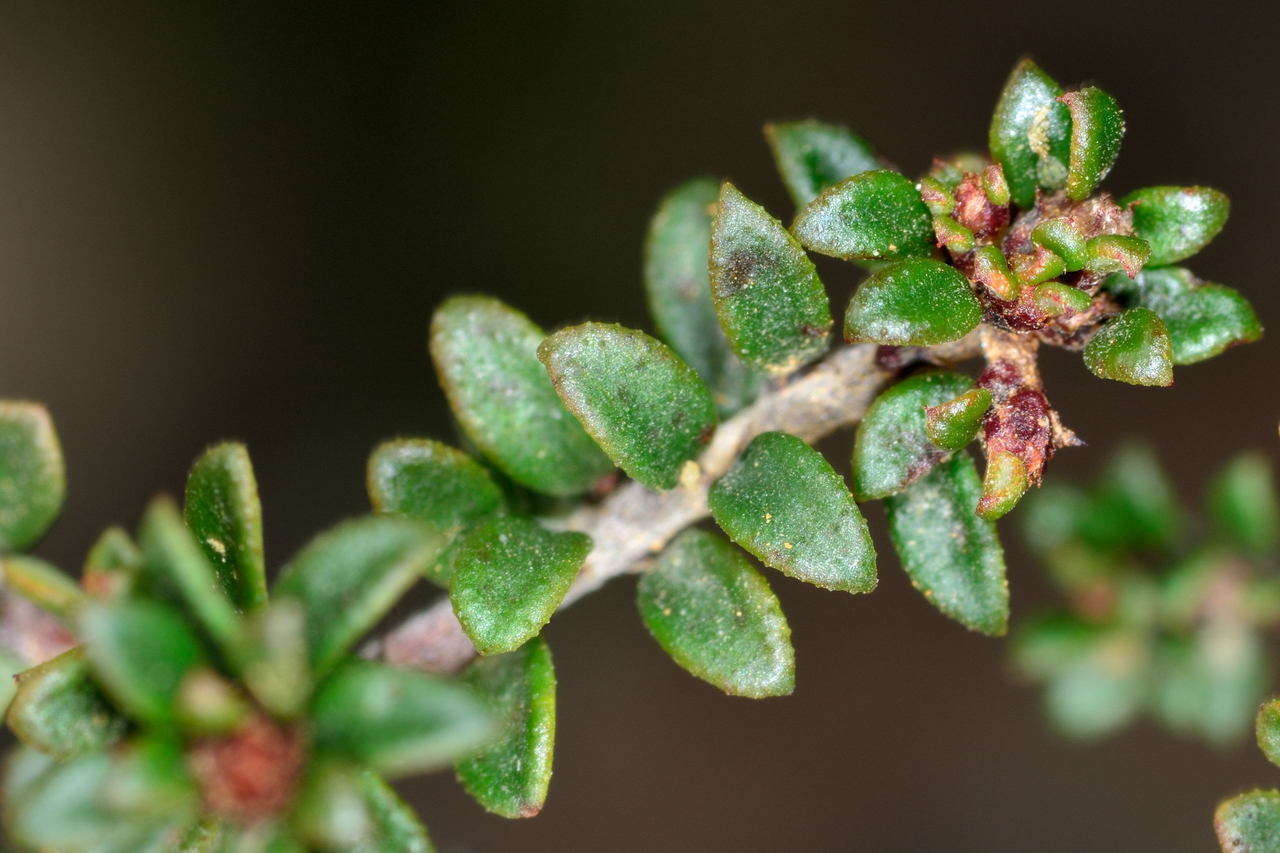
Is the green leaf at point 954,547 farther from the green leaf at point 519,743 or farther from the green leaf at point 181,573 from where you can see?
the green leaf at point 181,573

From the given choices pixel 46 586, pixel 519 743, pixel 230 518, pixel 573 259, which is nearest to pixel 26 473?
pixel 46 586

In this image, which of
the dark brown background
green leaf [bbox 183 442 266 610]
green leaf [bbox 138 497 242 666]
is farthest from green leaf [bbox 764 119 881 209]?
the dark brown background

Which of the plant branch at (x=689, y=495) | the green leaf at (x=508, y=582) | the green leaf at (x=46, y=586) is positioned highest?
the green leaf at (x=46, y=586)

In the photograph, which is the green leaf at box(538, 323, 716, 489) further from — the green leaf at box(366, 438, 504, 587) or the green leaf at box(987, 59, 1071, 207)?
the green leaf at box(987, 59, 1071, 207)

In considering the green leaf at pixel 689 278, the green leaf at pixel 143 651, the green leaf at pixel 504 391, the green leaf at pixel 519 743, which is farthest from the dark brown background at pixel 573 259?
the green leaf at pixel 143 651

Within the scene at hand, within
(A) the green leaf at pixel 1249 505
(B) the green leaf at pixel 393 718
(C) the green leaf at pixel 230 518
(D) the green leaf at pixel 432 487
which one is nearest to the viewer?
(B) the green leaf at pixel 393 718

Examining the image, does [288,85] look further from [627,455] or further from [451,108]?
[627,455]

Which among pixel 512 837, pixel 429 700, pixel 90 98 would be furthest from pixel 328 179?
pixel 429 700
